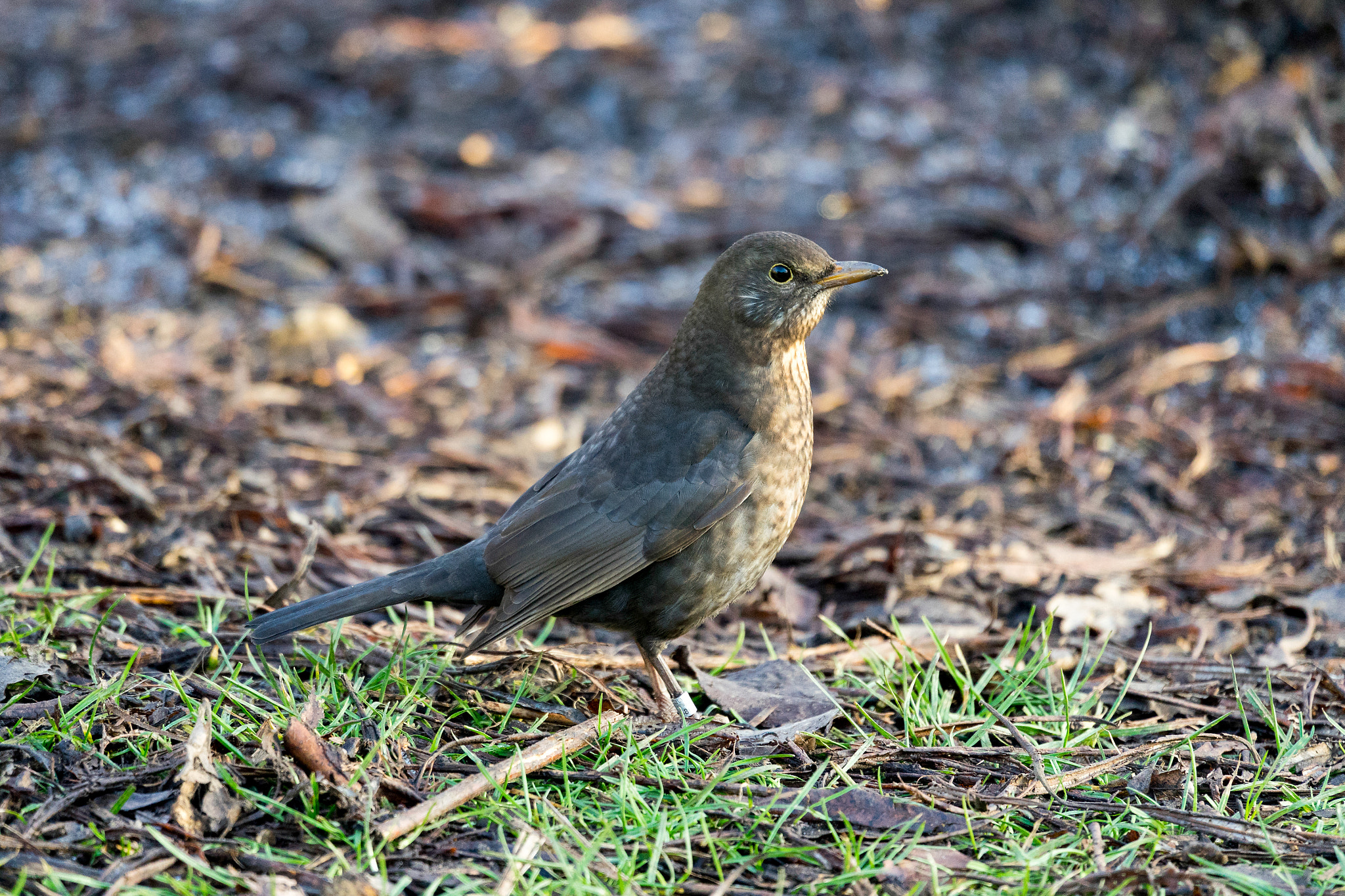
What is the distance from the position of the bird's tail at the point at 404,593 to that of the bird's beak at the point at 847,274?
1496 mm

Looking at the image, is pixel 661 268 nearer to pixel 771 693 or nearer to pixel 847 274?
pixel 847 274

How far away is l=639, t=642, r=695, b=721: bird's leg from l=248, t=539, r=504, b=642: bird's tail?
52 centimetres

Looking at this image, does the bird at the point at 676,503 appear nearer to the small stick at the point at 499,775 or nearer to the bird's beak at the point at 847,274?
the bird's beak at the point at 847,274

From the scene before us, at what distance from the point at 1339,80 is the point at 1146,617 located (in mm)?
4629

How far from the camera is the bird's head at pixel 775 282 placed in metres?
4.44

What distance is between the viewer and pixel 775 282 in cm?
444

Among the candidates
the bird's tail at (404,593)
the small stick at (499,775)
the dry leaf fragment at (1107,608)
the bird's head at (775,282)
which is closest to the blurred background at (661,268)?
the dry leaf fragment at (1107,608)

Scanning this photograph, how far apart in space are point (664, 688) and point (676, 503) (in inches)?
23.4

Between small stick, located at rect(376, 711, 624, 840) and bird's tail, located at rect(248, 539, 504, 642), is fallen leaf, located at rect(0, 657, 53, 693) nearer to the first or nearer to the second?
bird's tail, located at rect(248, 539, 504, 642)

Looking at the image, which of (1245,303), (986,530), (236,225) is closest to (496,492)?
(986,530)

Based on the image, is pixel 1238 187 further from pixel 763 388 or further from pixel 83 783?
pixel 83 783

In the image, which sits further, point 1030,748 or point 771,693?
point 771,693

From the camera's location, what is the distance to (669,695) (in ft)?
13.5

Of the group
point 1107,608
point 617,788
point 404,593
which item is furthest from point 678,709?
point 1107,608
